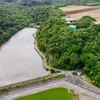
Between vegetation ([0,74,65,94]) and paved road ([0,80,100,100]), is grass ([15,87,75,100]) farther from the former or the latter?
vegetation ([0,74,65,94])

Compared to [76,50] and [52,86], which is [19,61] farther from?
[52,86]

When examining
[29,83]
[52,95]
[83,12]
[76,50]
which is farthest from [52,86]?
[83,12]

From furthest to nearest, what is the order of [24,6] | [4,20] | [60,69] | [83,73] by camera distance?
[24,6], [4,20], [60,69], [83,73]

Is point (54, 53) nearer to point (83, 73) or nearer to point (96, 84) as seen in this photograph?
point (83, 73)

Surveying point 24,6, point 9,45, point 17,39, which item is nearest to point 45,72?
point 9,45

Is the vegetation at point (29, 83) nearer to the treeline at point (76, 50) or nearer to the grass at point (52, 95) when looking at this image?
the grass at point (52, 95)

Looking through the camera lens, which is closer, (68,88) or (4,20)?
(68,88)

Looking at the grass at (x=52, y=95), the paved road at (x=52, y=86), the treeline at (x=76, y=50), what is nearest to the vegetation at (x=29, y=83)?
the paved road at (x=52, y=86)

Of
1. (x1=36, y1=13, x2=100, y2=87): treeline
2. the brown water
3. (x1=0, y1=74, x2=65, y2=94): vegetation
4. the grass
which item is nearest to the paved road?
the grass
